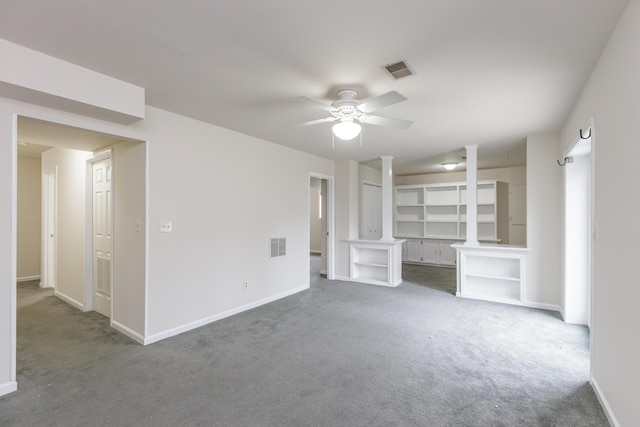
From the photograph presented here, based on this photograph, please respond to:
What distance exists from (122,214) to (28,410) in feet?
6.36

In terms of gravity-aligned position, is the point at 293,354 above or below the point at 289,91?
below

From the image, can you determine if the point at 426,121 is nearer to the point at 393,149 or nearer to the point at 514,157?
the point at 393,149

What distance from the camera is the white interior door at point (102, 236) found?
3.90m

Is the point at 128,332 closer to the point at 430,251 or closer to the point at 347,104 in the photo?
the point at 347,104

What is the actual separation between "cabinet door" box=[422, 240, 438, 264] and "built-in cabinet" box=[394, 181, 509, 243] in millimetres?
152

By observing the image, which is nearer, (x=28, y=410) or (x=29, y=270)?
(x=28, y=410)

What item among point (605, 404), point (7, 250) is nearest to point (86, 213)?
point (7, 250)

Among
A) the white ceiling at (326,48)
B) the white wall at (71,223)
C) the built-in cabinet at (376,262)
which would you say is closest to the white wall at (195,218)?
the white wall at (71,223)

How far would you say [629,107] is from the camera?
1673mm

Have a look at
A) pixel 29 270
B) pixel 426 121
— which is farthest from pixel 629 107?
pixel 29 270

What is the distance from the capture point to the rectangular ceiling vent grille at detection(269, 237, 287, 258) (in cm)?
473

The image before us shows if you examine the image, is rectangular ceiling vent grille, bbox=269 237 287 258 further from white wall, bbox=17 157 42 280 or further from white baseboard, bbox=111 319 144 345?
white wall, bbox=17 157 42 280

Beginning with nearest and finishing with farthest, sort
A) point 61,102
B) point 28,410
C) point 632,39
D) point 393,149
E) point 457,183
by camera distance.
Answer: point 632,39
point 28,410
point 61,102
point 393,149
point 457,183

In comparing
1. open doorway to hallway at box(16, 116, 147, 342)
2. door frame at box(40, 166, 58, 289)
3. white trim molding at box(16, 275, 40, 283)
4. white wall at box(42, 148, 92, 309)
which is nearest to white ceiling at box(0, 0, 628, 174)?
open doorway to hallway at box(16, 116, 147, 342)
